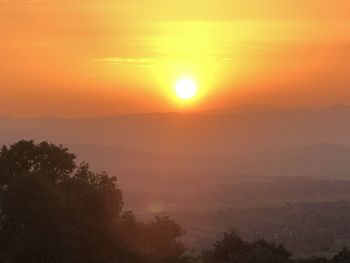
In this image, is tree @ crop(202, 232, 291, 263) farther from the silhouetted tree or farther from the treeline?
the silhouetted tree

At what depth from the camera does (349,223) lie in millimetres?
96062

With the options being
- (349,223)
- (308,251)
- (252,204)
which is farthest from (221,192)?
(308,251)

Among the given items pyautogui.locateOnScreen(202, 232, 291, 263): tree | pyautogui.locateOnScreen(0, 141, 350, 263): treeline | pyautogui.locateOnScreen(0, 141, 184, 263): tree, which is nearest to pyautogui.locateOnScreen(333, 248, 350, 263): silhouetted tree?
pyautogui.locateOnScreen(0, 141, 350, 263): treeline

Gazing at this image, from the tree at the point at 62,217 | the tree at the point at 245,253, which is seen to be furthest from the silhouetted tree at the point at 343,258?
the tree at the point at 62,217

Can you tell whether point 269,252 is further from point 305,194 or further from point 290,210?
point 305,194

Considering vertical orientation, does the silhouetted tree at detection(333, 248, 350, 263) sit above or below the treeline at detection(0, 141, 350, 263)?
below

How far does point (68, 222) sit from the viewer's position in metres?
23.3

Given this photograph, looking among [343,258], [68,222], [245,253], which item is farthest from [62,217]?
[343,258]

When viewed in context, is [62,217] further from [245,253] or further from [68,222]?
[245,253]

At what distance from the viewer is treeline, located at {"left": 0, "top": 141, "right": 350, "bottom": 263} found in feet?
74.7

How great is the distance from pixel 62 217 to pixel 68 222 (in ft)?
1.00

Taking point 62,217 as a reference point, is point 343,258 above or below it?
below

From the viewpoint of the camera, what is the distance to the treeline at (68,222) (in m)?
22.8

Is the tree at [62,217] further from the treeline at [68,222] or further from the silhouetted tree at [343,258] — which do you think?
the silhouetted tree at [343,258]
